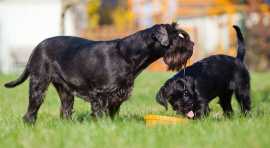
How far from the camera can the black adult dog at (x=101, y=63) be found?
8.20 meters

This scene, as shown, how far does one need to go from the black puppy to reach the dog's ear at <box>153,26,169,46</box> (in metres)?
1.37

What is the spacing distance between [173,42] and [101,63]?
1.00 m

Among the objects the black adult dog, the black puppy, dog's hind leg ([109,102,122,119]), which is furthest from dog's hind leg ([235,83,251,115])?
dog's hind leg ([109,102,122,119])

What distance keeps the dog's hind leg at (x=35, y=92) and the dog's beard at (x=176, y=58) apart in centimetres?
167

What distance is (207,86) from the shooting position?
9.77 m

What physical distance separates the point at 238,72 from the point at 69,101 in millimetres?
2696

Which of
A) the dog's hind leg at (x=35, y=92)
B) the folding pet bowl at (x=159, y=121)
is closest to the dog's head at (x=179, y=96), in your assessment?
the folding pet bowl at (x=159, y=121)

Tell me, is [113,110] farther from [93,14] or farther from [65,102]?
[93,14]

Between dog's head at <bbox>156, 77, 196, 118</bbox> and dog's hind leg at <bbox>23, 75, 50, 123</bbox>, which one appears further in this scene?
dog's head at <bbox>156, 77, 196, 118</bbox>

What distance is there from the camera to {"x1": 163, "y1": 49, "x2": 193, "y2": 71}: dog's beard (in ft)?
27.9

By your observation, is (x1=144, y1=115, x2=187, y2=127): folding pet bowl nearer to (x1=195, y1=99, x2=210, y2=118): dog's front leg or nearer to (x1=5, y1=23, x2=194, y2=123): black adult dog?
(x1=5, y1=23, x2=194, y2=123): black adult dog

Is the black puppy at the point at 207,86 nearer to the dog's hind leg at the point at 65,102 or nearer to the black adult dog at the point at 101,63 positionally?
the black adult dog at the point at 101,63

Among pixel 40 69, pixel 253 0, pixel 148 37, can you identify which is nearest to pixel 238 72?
pixel 148 37

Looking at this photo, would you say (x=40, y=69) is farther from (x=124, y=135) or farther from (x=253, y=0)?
(x=253, y=0)
